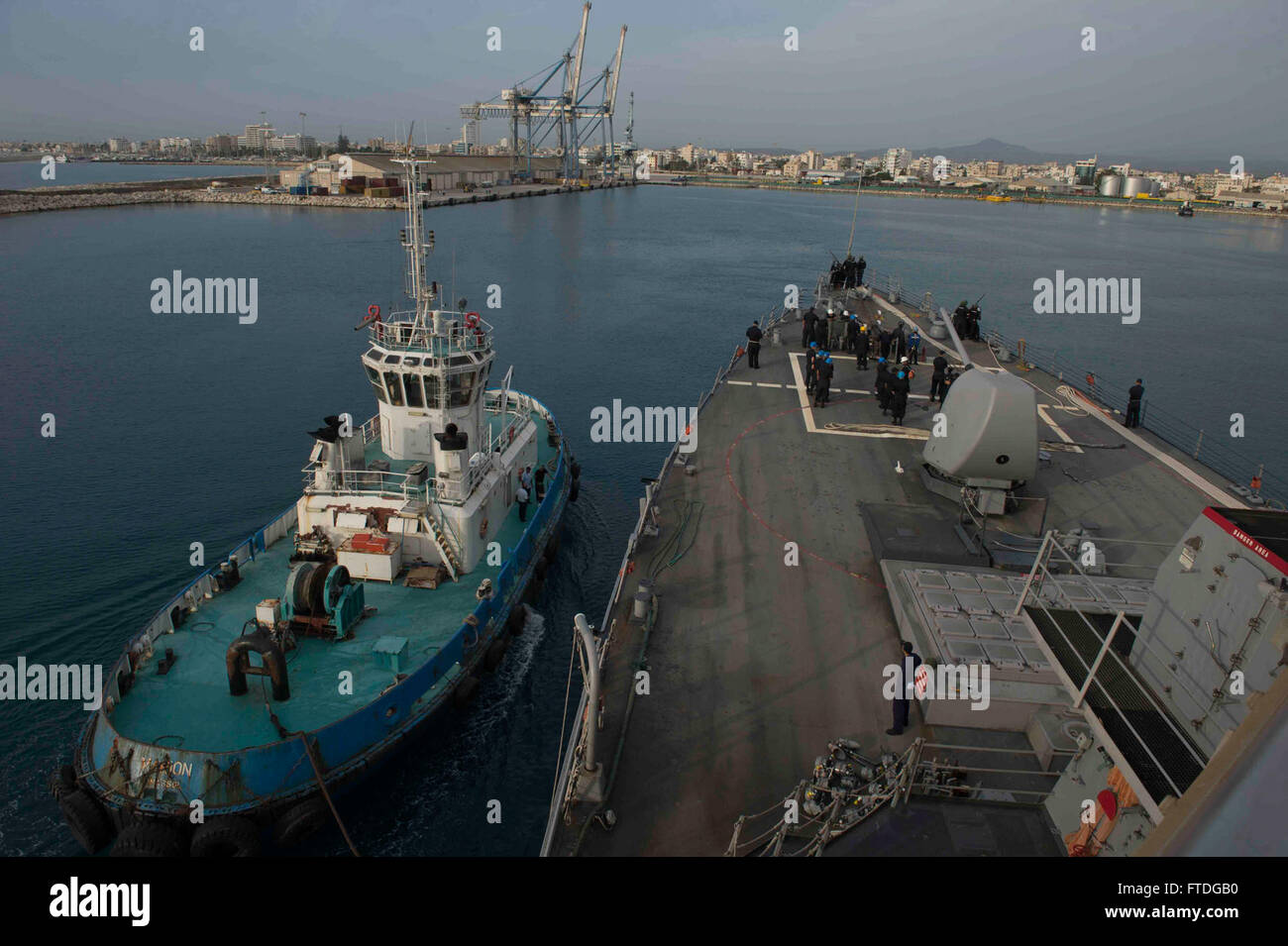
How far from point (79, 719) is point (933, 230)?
421ft

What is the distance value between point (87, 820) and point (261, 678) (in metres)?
3.37

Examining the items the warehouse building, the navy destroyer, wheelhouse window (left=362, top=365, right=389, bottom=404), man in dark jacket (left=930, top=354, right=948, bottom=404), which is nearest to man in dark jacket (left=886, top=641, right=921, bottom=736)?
the navy destroyer

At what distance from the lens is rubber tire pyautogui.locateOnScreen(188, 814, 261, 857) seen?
12766mm

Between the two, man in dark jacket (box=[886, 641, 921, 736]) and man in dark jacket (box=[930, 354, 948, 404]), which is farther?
man in dark jacket (box=[930, 354, 948, 404])

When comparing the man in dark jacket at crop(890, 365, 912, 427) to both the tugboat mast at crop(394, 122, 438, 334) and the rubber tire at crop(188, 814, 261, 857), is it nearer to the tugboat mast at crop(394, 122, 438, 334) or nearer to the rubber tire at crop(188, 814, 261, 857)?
the tugboat mast at crop(394, 122, 438, 334)

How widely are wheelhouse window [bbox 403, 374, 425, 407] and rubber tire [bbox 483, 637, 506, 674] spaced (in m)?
6.93

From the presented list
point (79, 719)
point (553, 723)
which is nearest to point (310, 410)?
point (79, 719)

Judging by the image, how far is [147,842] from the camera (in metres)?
12.5

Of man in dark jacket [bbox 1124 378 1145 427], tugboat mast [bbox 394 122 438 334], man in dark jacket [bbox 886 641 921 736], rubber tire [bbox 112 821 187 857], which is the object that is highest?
tugboat mast [bbox 394 122 438 334]

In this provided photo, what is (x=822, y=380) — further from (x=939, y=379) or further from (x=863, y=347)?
(x=863, y=347)

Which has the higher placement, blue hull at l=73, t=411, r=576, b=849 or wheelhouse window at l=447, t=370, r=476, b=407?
wheelhouse window at l=447, t=370, r=476, b=407

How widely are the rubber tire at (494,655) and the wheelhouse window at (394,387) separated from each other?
7302 millimetres

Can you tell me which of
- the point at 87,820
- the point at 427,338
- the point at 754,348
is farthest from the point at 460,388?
the point at 754,348

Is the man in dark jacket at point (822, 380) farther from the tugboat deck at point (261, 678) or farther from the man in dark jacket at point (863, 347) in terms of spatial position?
the tugboat deck at point (261, 678)
